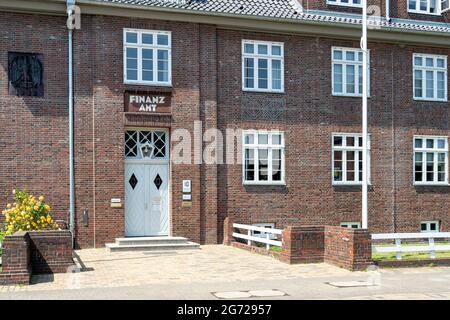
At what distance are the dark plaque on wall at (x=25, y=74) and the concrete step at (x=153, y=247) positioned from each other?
5.40 metres

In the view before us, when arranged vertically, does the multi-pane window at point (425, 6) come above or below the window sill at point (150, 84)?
above

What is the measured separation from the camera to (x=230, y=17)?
22141 mm

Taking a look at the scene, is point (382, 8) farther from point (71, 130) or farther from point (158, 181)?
point (71, 130)

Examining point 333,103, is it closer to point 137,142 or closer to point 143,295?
point 137,142

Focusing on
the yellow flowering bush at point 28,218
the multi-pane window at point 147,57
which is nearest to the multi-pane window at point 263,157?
the multi-pane window at point 147,57

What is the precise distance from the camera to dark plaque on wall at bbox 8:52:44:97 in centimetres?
2020

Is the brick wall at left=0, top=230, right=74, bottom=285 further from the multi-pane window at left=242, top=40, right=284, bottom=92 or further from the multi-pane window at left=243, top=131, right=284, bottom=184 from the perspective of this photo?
the multi-pane window at left=242, top=40, right=284, bottom=92

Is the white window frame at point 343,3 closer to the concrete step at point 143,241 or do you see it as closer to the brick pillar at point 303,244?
the brick pillar at point 303,244

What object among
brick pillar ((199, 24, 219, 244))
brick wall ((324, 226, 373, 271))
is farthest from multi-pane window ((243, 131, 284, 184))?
brick wall ((324, 226, 373, 271))

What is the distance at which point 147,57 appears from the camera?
850 inches

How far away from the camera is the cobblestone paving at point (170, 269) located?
14.0m

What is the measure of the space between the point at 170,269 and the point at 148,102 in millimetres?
7237

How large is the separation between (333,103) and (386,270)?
927 centimetres

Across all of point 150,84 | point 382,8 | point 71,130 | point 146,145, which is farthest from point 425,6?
point 71,130
